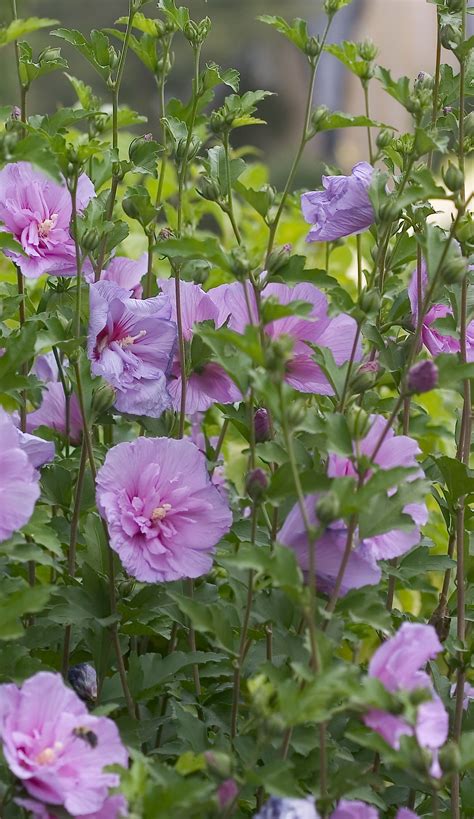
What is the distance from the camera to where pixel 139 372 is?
92cm

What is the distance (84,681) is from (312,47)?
0.52m

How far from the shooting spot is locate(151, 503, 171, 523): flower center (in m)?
0.86

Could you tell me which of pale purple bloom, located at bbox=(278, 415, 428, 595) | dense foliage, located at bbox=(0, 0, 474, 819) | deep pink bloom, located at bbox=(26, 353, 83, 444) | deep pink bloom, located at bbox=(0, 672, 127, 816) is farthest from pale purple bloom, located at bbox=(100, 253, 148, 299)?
deep pink bloom, located at bbox=(0, 672, 127, 816)

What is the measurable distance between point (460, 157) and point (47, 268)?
0.34 meters

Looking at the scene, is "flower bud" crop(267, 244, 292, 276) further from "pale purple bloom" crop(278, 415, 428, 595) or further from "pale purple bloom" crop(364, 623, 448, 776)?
"pale purple bloom" crop(364, 623, 448, 776)

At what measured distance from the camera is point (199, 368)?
97 cm

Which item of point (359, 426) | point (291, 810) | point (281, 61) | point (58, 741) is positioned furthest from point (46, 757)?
point (281, 61)

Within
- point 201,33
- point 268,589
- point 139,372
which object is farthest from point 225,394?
point 201,33

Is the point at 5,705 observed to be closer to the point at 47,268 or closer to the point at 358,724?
the point at 358,724

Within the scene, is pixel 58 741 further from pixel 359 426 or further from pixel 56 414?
pixel 56 414

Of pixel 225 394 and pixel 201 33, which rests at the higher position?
pixel 201 33

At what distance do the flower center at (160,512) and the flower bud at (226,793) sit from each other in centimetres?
26

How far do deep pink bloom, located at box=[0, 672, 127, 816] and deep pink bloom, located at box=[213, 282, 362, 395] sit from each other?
0.35 meters

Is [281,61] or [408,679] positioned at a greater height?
[408,679]
